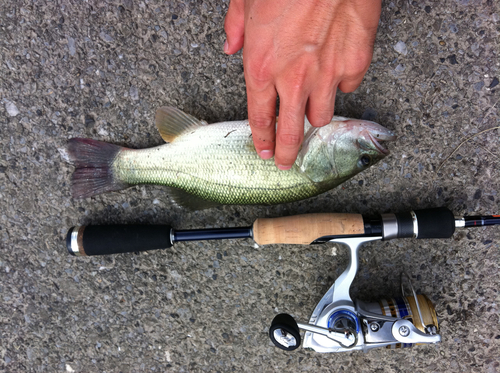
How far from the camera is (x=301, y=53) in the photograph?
1226 mm

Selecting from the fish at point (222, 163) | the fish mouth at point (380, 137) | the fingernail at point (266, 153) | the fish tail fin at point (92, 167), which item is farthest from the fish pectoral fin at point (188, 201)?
the fish mouth at point (380, 137)

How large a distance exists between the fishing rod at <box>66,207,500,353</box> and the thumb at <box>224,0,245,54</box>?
0.95 m

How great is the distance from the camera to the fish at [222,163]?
171 cm

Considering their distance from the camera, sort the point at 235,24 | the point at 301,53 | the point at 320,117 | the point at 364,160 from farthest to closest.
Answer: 1. the point at 364,160
2. the point at 235,24
3. the point at 320,117
4. the point at 301,53

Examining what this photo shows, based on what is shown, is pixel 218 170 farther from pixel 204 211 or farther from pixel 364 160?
pixel 364 160

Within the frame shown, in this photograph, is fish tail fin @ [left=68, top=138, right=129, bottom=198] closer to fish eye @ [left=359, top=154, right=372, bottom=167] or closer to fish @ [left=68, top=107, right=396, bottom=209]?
fish @ [left=68, top=107, right=396, bottom=209]

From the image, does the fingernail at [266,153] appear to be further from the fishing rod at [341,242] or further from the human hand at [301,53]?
the fishing rod at [341,242]

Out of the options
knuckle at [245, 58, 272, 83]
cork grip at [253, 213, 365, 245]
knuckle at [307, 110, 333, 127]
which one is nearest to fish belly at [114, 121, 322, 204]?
cork grip at [253, 213, 365, 245]

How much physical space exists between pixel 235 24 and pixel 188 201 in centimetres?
101

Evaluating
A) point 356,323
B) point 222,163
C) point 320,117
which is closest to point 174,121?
point 222,163

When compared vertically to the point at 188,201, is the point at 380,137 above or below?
above

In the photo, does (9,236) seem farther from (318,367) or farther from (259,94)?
(318,367)

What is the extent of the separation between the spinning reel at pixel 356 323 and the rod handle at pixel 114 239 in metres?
0.82

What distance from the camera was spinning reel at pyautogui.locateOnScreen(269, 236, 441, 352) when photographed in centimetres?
167
